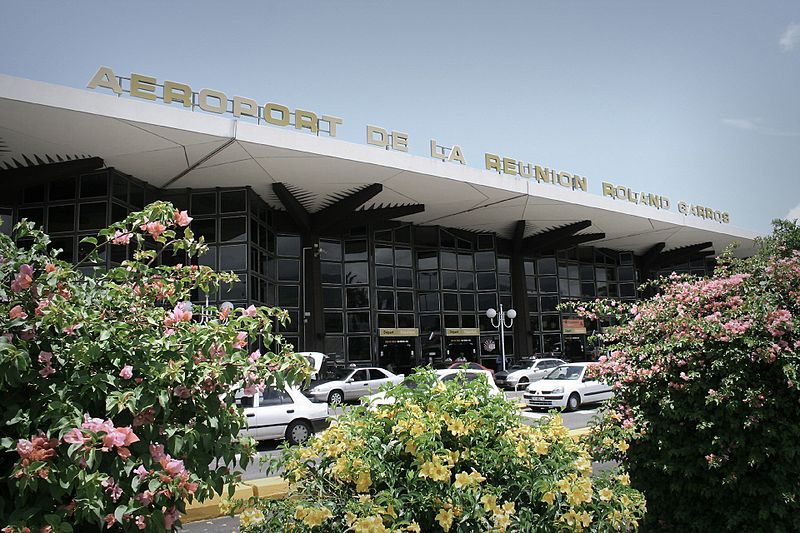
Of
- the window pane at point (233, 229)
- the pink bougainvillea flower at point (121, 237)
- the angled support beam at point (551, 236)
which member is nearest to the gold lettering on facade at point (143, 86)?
the window pane at point (233, 229)

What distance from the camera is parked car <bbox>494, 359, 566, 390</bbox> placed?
26889 mm

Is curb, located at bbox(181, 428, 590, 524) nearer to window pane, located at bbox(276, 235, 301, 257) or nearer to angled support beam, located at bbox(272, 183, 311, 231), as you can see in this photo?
angled support beam, located at bbox(272, 183, 311, 231)

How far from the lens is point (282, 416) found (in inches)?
494

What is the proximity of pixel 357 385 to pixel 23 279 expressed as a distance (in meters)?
19.4

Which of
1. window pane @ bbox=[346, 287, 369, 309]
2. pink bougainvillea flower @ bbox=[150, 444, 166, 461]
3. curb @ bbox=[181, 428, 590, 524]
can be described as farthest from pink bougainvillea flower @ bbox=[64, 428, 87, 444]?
window pane @ bbox=[346, 287, 369, 309]

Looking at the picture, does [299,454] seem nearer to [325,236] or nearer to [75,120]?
[75,120]

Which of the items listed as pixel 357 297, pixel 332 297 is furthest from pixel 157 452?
pixel 357 297

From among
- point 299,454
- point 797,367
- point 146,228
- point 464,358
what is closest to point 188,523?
point 299,454

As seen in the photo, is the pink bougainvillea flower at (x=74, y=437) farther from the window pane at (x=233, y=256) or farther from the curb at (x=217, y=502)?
the window pane at (x=233, y=256)

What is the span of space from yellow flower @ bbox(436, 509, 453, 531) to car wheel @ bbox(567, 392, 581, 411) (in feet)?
53.8

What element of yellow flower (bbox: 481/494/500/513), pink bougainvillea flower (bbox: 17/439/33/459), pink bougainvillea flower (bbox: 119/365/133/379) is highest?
pink bougainvillea flower (bbox: 119/365/133/379)

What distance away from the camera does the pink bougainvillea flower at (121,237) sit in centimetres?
317

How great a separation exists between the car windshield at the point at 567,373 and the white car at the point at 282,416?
9.23 meters

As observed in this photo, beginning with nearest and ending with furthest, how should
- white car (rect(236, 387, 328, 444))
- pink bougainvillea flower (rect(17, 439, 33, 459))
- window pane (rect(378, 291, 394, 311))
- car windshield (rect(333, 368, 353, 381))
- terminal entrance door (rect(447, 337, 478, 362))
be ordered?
pink bougainvillea flower (rect(17, 439, 33, 459)) → white car (rect(236, 387, 328, 444)) → car windshield (rect(333, 368, 353, 381)) → window pane (rect(378, 291, 394, 311)) → terminal entrance door (rect(447, 337, 478, 362))
